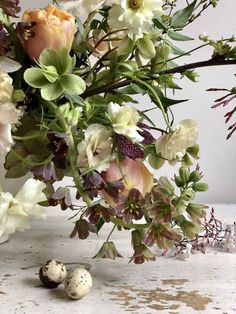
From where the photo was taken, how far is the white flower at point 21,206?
683 millimetres

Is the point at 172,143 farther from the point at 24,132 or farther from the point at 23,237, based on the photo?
the point at 23,237

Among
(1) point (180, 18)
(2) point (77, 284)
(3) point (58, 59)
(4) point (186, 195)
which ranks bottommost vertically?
(2) point (77, 284)

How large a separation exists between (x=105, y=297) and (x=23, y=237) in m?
0.25

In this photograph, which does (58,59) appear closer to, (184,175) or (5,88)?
(5,88)

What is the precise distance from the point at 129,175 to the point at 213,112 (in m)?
0.51

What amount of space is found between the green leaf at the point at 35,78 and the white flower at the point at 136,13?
0.10 m

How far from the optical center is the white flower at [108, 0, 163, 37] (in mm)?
685

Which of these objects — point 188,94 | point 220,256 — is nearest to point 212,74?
point 188,94

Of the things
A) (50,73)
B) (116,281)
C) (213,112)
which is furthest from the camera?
(213,112)

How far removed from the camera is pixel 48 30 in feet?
2.34

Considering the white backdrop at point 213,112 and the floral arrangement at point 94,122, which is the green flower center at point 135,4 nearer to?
the floral arrangement at point 94,122

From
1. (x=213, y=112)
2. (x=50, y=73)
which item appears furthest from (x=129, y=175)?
(x=213, y=112)

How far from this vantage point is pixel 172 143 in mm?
722

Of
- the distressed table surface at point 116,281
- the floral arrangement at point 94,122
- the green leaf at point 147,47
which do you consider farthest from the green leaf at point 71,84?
the distressed table surface at point 116,281
